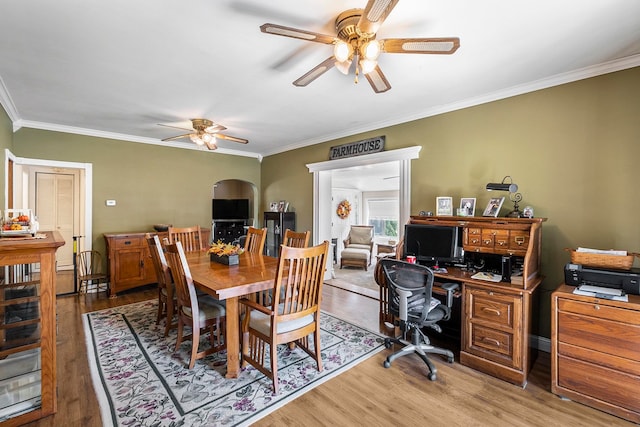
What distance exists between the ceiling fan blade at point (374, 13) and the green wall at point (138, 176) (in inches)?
192

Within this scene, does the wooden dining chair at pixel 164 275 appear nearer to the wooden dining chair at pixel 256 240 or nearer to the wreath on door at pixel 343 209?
the wooden dining chair at pixel 256 240

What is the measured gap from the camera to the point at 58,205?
6.30 metres

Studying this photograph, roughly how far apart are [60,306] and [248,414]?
3731 mm

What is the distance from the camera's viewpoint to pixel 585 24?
1.99 meters

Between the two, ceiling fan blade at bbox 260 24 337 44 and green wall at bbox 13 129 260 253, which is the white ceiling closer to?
ceiling fan blade at bbox 260 24 337 44

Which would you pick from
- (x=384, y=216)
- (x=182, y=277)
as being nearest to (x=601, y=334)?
(x=182, y=277)

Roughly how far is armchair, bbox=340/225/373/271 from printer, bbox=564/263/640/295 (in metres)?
4.29

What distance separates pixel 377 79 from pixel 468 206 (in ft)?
5.89

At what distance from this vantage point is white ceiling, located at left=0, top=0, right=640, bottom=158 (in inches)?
73.7

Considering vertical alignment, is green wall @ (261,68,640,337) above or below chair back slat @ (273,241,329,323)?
above

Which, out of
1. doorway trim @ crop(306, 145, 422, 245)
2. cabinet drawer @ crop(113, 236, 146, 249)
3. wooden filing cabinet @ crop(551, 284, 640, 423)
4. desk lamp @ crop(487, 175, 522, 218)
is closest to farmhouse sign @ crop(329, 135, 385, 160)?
doorway trim @ crop(306, 145, 422, 245)

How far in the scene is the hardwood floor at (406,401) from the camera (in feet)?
6.32

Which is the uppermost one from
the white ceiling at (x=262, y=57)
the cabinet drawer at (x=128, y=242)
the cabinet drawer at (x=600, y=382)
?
the white ceiling at (x=262, y=57)

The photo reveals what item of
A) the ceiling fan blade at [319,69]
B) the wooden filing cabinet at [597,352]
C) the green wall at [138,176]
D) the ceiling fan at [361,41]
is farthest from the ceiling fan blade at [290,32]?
the green wall at [138,176]
